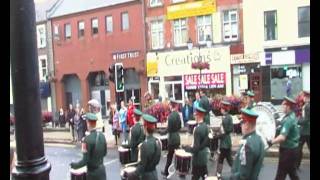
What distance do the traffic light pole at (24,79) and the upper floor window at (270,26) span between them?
1050 inches

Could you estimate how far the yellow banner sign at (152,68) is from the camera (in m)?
34.1

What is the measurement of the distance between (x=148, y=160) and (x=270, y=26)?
77.4 feet

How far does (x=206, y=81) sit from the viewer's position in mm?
31562

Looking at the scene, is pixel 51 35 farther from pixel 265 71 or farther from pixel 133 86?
pixel 265 71

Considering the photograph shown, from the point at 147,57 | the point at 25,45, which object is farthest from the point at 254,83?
the point at 25,45

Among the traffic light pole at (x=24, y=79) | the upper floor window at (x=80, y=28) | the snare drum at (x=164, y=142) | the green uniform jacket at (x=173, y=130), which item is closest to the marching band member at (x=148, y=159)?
the traffic light pole at (x=24, y=79)

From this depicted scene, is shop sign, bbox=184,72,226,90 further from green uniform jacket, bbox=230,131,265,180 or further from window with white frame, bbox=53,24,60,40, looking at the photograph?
green uniform jacket, bbox=230,131,265,180

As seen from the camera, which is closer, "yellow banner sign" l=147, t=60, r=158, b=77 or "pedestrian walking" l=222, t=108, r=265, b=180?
"pedestrian walking" l=222, t=108, r=265, b=180

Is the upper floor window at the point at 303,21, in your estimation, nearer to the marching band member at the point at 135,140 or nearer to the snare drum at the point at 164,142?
the snare drum at the point at 164,142

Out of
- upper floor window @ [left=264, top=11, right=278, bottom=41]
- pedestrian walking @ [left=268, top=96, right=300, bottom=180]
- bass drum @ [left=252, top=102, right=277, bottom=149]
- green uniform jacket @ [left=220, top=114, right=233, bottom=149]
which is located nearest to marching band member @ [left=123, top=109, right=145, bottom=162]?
green uniform jacket @ [left=220, top=114, right=233, bottom=149]

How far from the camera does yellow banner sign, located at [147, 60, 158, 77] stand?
34.1 metres

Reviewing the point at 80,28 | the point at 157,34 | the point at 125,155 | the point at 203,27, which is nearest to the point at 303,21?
the point at 203,27

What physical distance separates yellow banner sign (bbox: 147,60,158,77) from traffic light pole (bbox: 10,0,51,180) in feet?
99.6

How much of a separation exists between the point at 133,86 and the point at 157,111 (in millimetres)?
16028
